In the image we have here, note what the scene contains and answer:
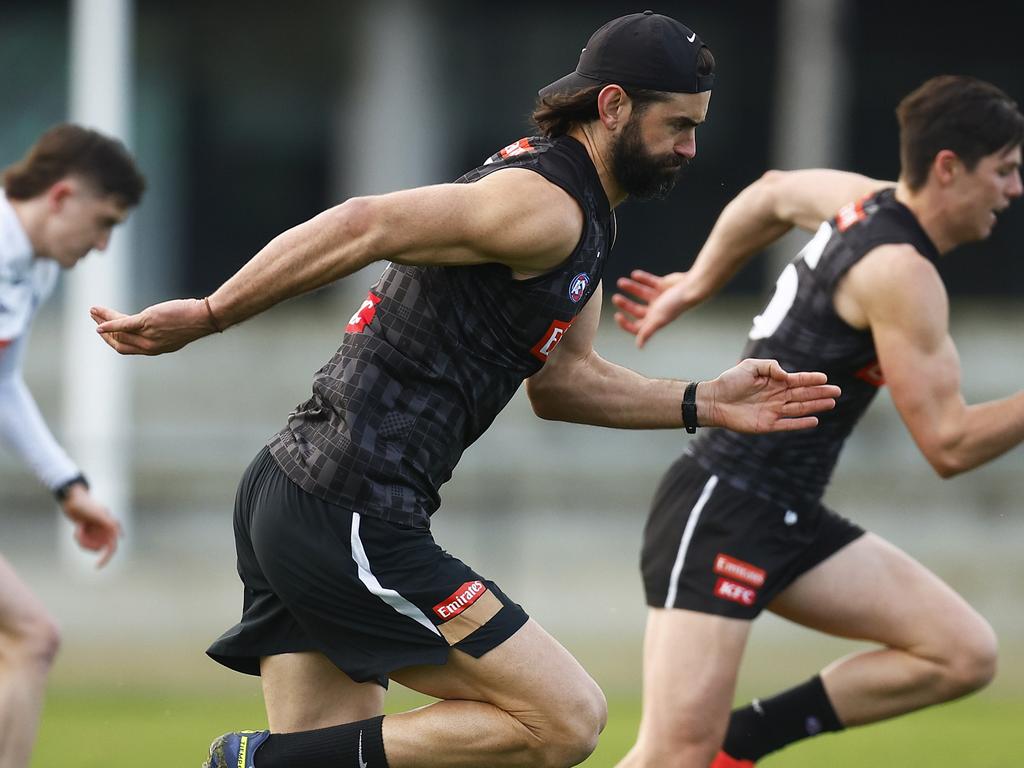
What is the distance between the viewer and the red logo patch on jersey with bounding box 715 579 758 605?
541 cm

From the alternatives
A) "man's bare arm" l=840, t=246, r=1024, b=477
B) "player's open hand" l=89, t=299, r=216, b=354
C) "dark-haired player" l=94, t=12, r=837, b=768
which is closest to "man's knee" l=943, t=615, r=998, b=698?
"man's bare arm" l=840, t=246, r=1024, b=477

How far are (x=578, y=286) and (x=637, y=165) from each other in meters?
0.38

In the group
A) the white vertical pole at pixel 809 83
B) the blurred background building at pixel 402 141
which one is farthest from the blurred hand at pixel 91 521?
the white vertical pole at pixel 809 83

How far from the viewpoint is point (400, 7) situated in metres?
17.5

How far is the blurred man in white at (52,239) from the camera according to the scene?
610 centimetres

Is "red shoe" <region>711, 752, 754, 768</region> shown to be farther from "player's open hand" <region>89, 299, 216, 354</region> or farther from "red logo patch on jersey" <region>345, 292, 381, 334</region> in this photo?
"player's open hand" <region>89, 299, 216, 354</region>

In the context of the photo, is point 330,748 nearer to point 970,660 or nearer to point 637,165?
point 637,165

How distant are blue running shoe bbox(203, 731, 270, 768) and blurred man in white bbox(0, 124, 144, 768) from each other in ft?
6.07

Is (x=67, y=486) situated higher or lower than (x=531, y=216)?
lower

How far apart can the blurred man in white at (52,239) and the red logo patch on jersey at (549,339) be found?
236 centimetres

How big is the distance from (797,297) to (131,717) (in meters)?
5.46

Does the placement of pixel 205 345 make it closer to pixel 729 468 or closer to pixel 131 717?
pixel 131 717

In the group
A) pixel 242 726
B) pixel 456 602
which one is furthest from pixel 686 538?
pixel 242 726

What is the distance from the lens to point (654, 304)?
20.3ft
